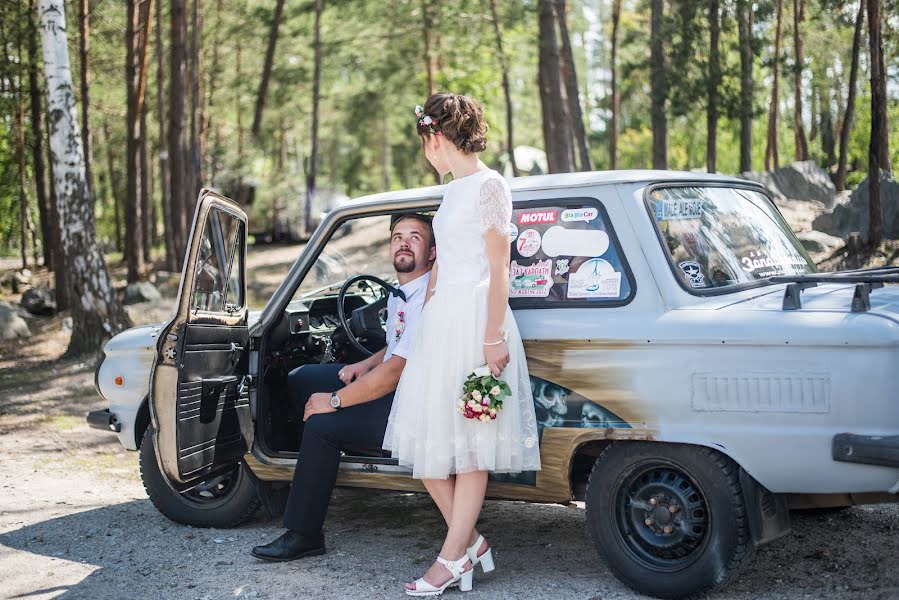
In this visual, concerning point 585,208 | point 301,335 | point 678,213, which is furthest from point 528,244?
point 301,335

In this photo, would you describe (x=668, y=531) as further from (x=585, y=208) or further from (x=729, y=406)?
(x=585, y=208)

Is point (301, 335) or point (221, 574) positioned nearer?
point (221, 574)

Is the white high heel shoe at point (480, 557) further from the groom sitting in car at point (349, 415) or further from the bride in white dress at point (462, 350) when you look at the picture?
the groom sitting in car at point (349, 415)

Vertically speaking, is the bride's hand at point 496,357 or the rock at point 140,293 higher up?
the rock at point 140,293

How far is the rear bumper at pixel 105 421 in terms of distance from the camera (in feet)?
19.8

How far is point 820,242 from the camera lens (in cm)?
1775

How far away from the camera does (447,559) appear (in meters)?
4.55

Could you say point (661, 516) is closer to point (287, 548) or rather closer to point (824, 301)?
point (824, 301)

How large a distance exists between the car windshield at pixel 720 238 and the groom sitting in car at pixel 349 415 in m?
1.22

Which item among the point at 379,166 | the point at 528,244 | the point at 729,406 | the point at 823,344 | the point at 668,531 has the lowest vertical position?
the point at 668,531

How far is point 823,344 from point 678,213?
1.01 m

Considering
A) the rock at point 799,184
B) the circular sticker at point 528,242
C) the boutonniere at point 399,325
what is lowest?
the boutonniere at point 399,325

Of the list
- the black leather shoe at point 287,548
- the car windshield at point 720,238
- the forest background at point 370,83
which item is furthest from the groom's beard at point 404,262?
the forest background at point 370,83

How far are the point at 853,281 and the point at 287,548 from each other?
2.98 meters
